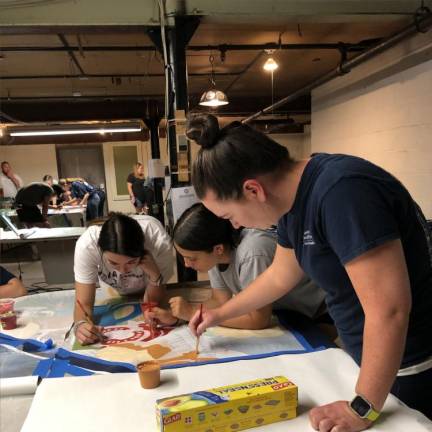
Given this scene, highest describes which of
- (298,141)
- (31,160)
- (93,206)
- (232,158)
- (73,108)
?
(73,108)

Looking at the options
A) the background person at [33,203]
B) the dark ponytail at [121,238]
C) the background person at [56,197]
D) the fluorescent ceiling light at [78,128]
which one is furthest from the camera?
the background person at [56,197]

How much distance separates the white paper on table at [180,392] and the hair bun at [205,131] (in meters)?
0.62

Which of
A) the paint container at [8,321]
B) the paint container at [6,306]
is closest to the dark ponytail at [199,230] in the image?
the paint container at [8,321]

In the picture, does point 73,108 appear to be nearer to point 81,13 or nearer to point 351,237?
point 81,13

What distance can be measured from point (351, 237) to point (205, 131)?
40 cm

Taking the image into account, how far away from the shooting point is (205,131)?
0.88 meters

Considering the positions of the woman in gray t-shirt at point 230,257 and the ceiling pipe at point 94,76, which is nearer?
the woman in gray t-shirt at point 230,257

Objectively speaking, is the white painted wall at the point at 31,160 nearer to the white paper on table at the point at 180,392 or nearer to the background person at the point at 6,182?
the background person at the point at 6,182

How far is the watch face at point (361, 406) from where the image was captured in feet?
2.51

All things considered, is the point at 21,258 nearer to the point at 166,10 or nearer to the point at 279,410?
the point at 166,10

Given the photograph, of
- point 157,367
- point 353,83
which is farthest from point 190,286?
point 353,83

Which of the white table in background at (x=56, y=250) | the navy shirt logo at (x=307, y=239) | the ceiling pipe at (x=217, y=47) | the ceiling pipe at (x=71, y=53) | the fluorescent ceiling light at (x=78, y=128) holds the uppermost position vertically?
the ceiling pipe at (x=71, y=53)

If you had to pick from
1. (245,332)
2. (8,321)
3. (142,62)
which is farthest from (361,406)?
Answer: (142,62)

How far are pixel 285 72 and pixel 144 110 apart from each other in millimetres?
2288
